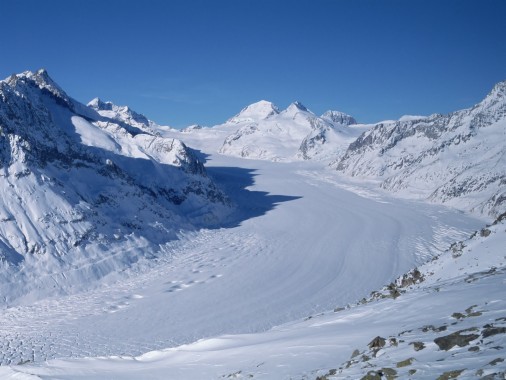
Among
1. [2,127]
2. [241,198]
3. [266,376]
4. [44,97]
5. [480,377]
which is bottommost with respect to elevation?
[266,376]

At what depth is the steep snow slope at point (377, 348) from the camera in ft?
25.8

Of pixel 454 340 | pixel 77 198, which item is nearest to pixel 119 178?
pixel 77 198

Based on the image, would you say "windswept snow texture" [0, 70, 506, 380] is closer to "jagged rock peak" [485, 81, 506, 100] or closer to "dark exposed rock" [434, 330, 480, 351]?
"dark exposed rock" [434, 330, 480, 351]

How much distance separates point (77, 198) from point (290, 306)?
26604mm

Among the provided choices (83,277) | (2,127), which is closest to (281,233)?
(83,277)

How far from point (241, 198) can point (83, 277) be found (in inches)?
1815

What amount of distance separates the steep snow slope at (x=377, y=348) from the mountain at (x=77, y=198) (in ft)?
80.6

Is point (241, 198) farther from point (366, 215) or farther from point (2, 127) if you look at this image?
point (2, 127)

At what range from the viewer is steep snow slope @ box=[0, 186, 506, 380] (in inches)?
310

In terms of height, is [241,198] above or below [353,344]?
above

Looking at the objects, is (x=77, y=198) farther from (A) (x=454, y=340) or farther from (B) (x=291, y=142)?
(B) (x=291, y=142)

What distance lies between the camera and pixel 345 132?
185250 millimetres

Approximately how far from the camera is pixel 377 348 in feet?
31.6

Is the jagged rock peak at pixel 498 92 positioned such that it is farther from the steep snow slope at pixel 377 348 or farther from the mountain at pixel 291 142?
the steep snow slope at pixel 377 348
